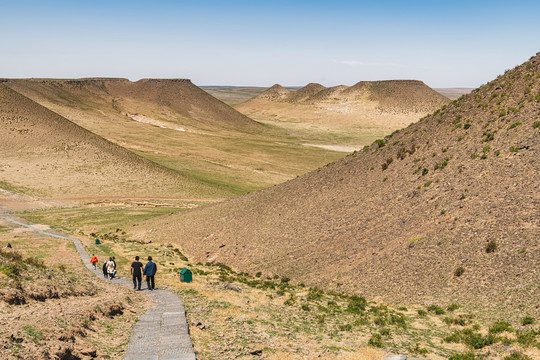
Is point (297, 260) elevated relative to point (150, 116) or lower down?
lower down

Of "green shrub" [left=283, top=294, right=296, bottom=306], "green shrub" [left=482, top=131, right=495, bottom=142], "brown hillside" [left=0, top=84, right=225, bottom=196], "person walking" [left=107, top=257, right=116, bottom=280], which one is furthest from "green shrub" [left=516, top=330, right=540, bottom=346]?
"brown hillside" [left=0, top=84, right=225, bottom=196]

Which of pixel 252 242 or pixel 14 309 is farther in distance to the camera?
pixel 252 242

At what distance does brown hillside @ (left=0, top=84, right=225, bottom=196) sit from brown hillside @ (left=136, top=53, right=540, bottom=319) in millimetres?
33692

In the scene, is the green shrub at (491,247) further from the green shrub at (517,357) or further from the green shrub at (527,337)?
the green shrub at (517,357)

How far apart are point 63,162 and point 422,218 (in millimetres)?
75856

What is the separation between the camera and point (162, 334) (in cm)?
1405

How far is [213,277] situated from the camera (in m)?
27.5

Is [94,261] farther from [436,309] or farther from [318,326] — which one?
[436,309]

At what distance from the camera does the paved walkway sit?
12312 millimetres

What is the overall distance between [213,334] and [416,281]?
12.4 metres

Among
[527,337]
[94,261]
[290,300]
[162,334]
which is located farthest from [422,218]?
[94,261]

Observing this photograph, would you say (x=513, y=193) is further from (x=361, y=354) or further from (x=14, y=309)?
(x=14, y=309)

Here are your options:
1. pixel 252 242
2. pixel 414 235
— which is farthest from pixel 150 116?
pixel 414 235

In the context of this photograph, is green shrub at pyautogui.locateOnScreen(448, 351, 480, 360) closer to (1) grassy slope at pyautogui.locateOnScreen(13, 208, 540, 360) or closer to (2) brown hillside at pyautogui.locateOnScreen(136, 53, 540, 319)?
(1) grassy slope at pyautogui.locateOnScreen(13, 208, 540, 360)
